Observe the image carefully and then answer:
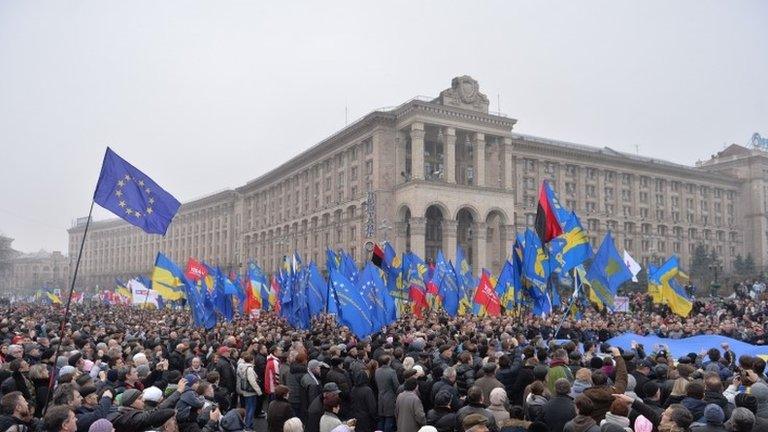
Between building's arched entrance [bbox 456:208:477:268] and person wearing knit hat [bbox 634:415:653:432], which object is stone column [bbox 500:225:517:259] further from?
person wearing knit hat [bbox 634:415:653:432]

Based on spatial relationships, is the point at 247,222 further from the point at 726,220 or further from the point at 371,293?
the point at 371,293

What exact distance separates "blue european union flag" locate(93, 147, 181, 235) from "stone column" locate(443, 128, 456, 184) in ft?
145

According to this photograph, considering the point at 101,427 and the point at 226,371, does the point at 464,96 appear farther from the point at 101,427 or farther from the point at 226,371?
the point at 101,427

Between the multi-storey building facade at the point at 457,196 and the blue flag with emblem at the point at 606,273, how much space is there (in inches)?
1258

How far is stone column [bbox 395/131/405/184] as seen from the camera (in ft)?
190

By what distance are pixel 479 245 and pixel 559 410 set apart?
4973 cm

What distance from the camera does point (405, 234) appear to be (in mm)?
57062

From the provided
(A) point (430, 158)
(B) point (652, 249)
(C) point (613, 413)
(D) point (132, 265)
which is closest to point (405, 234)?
(A) point (430, 158)

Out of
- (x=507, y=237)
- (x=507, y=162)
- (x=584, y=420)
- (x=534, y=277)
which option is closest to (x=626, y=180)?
(x=507, y=162)

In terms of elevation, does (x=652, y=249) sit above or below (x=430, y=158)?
below

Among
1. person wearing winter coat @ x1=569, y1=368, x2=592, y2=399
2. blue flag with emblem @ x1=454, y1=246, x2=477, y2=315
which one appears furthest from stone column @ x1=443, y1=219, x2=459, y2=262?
person wearing winter coat @ x1=569, y1=368, x2=592, y2=399

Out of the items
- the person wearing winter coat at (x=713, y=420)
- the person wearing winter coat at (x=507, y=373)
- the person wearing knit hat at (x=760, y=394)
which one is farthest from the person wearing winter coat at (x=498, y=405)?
the person wearing knit hat at (x=760, y=394)

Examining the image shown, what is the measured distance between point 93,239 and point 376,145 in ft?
383

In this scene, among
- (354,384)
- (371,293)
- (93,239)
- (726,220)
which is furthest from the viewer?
(93,239)
